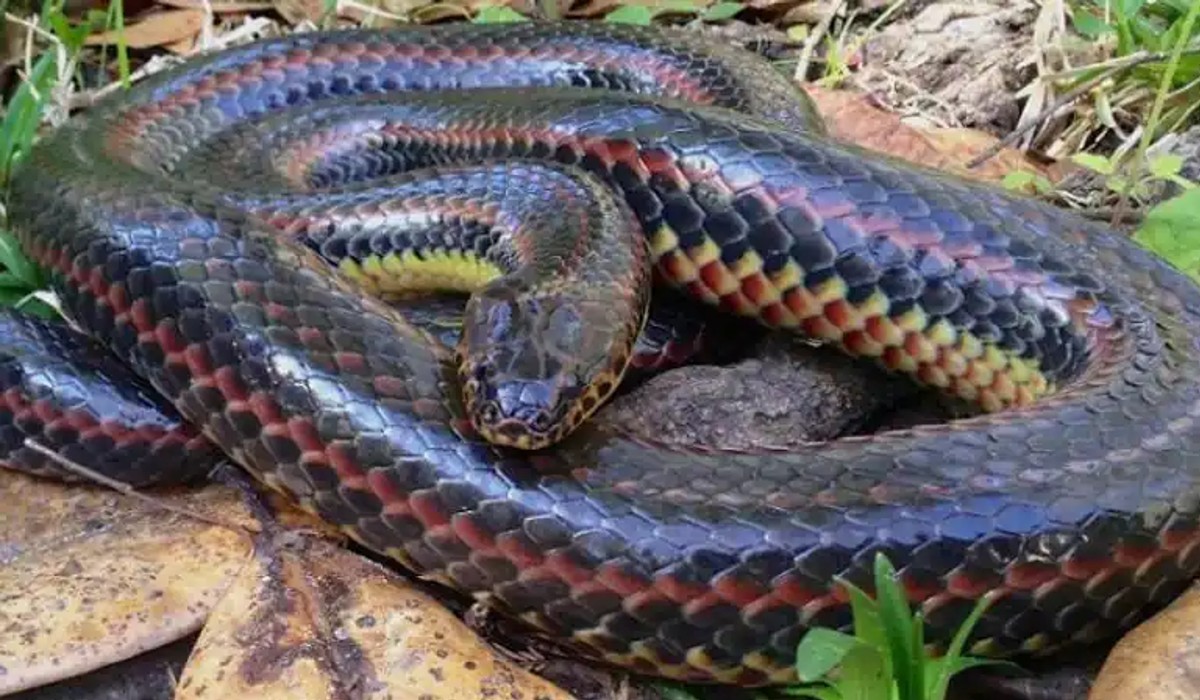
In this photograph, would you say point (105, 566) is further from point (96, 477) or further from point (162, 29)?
point (162, 29)

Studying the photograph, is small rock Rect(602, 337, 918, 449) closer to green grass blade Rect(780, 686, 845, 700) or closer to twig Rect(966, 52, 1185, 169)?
green grass blade Rect(780, 686, 845, 700)

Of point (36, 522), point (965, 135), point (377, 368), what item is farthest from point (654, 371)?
point (965, 135)

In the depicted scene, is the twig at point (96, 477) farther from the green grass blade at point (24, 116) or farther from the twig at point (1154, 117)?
the twig at point (1154, 117)

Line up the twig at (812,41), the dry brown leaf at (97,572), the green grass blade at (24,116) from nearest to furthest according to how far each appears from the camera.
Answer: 1. the dry brown leaf at (97,572)
2. the green grass blade at (24,116)
3. the twig at (812,41)

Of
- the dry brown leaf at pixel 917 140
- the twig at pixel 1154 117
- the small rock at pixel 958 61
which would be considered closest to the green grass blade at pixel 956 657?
the twig at pixel 1154 117

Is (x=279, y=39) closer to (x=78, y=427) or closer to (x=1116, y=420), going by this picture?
(x=78, y=427)

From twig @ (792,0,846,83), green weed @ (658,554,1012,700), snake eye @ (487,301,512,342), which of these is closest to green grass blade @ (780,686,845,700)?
green weed @ (658,554,1012,700)

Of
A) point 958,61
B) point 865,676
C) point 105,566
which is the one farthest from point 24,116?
point 865,676
